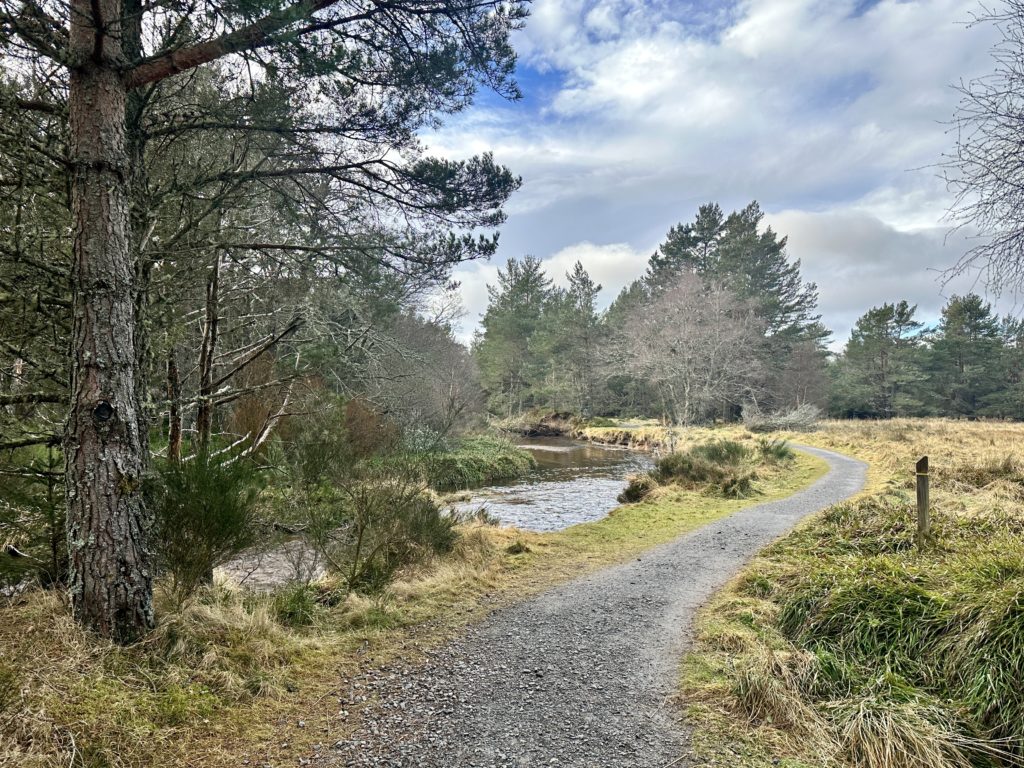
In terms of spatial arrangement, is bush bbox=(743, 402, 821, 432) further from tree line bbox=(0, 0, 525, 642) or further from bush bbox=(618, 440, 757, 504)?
tree line bbox=(0, 0, 525, 642)

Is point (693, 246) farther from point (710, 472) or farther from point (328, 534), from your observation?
point (328, 534)

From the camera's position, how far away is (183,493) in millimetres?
3398

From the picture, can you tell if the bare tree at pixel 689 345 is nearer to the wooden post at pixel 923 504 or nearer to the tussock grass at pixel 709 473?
the tussock grass at pixel 709 473

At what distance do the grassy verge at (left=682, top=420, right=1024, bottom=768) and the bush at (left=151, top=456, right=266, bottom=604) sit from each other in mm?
3325

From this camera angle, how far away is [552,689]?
3375mm

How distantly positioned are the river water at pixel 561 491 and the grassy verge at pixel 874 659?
20.0 ft

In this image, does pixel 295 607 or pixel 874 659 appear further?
pixel 295 607

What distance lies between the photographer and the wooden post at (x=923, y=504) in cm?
479

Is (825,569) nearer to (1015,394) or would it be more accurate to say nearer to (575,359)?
(575,359)

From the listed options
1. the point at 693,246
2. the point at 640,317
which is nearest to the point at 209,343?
the point at 640,317

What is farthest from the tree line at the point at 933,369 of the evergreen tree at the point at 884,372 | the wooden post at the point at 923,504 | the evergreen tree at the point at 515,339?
the wooden post at the point at 923,504

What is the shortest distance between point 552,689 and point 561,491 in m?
11.0

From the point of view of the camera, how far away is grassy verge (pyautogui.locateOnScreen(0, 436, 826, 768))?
2299mm

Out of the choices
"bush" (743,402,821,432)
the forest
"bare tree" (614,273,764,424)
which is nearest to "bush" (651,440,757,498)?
the forest
